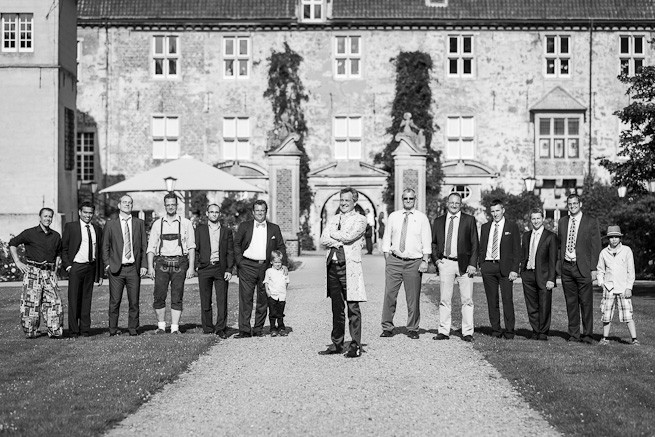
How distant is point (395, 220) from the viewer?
548 inches

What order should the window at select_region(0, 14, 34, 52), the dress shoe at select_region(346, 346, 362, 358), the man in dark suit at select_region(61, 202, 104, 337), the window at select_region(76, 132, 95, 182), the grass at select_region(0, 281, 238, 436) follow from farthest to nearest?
1. the window at select_region(76, 132, 95, 182)
2. the window at select_region(0, 14, 34, 52)
3. the man in dark suit at select_region(61, 202, 104, 337)
4. the dress shoe at select_region(346, 346, 362, 358)
5. the grass at select_region(0, 281, 238, 436)

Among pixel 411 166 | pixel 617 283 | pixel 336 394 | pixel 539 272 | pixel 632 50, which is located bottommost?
pixel 336 394

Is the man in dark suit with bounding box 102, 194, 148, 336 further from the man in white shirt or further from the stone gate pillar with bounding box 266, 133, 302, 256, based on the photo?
the stone gate pillar with bounding box 266, 133, 302, 256

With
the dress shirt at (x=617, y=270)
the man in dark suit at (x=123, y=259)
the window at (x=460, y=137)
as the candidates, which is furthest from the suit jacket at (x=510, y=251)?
the window at (x=460, y=137)

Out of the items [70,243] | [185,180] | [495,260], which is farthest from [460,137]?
[70,243]

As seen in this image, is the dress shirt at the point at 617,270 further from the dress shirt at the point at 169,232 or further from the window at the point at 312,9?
the window at the point at 312,9

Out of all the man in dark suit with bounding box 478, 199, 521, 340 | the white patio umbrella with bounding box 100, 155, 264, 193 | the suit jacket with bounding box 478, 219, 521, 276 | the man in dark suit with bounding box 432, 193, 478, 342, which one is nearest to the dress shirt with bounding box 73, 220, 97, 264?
the man in dark suit with bounding box 432, 193, 478, 342

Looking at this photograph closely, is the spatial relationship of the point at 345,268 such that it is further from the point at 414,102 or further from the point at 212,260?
the point at 414,102

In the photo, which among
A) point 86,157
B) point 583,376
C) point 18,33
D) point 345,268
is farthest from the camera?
point 86,157

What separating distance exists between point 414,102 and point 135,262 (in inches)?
1041

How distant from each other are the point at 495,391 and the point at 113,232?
6.24 m

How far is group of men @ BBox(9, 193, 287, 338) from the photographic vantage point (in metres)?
14.1

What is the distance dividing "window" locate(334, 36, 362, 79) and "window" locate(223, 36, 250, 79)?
3356 mm

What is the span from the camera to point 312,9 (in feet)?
132
